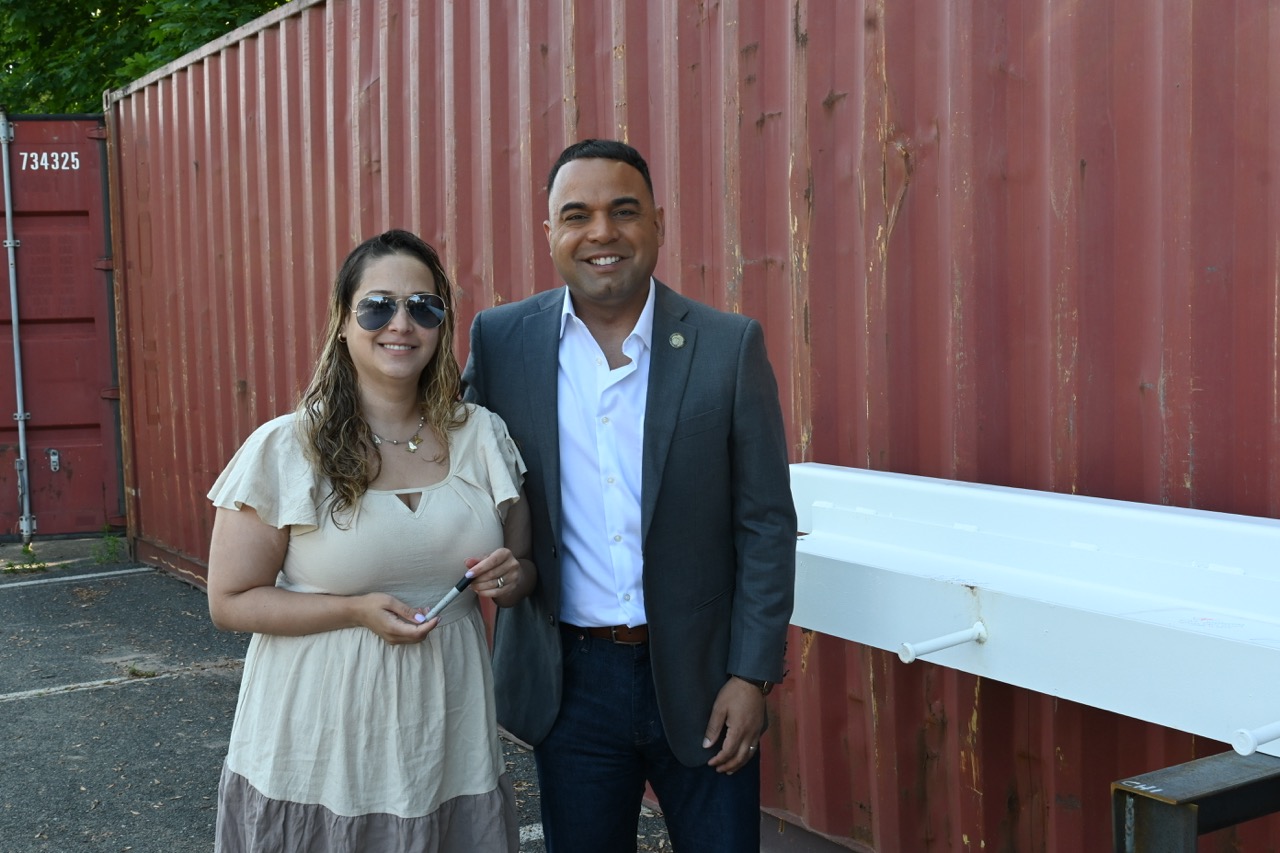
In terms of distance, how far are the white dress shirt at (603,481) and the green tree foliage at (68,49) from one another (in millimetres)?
10362

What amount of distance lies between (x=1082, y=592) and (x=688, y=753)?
0.70 m

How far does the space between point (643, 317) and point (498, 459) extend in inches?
13.7

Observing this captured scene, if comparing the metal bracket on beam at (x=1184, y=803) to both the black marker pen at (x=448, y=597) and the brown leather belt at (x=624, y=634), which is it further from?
the black marker pen at (x=448, y=597)

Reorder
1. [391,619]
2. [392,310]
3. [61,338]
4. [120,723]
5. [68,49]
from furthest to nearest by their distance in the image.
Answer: [68,49]
[61,338]
[120,723]
[392,310]
[391,619]

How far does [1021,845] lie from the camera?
291 cm

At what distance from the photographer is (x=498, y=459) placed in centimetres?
212

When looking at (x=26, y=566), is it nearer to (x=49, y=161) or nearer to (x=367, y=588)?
(x=49, y=161)

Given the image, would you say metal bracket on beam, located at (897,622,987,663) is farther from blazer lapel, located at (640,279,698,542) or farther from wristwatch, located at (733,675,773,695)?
blazer lapel, located at (640,279,698,542)

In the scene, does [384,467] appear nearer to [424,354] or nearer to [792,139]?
[424,354]

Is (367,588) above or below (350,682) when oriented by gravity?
above

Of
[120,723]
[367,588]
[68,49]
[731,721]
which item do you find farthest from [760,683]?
[68,49]

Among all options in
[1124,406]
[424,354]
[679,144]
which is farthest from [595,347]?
[679,144]

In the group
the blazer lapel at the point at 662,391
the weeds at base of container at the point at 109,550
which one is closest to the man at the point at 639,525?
the blazer lapel at the point at 662,391

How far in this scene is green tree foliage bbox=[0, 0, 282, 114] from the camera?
12.3 meters
